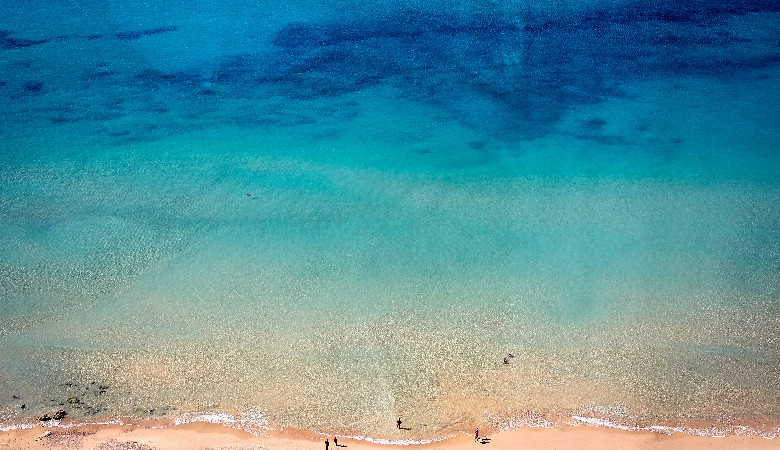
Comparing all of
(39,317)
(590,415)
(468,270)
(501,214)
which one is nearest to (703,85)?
(501,214)

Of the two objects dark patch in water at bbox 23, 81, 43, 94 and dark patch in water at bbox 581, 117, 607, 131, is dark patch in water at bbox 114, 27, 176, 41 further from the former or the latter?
dark patch in water at bbox 581, 117, 607, 131

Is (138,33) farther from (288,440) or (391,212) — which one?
(288,440)

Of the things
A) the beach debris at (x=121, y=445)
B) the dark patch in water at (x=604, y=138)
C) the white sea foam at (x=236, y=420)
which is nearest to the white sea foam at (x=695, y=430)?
the white sea foam at (x=236, y=420)

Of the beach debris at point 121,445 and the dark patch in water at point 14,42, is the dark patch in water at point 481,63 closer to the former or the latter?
the dark patch in water at point 14,42

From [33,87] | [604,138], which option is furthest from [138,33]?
[604,138]

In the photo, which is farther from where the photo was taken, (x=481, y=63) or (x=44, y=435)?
(x=481, y=63)

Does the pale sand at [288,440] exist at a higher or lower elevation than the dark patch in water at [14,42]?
lower

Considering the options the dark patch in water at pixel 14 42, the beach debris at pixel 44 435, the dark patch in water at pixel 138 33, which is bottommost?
the beach debris at pixel 44 435
